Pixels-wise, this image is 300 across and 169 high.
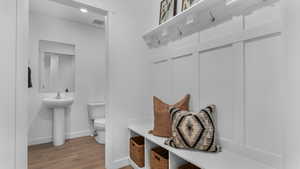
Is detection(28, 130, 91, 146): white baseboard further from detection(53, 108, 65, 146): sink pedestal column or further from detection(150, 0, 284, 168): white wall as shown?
detection(150, 0, 284, 168): white wall

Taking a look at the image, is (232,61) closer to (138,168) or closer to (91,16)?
(138,168)

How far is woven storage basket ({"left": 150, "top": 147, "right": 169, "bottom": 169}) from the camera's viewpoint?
4.75 feet

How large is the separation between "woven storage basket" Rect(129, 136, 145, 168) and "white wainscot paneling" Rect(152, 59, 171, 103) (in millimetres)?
667

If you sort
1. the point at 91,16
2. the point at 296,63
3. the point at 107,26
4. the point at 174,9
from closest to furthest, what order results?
the point at 296,63 < the point at 174,9 < the point at 107,26 < the point at 91,16

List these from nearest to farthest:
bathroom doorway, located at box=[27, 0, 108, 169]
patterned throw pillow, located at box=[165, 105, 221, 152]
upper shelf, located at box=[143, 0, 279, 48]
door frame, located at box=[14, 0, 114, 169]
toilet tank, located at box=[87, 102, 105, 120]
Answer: upper shelf, located at box=[143, 0, 279, 48]
patterned throw pillow, located at box=[165, 105, 221, 152]
door frame, located at box=[14, 0, 114, 169]
bathroom doorway, located at box=[27, 0, 108, 169]
toilet tank, located at box=[87, 102, 105, 120]

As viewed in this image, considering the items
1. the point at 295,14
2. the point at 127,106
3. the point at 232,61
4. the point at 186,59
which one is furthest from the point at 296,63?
the point at 127,106

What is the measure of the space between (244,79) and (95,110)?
2842 mm

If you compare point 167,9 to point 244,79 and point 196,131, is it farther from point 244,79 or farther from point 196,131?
point 196,131

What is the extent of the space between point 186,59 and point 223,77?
19.8 inches

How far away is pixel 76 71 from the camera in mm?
3211

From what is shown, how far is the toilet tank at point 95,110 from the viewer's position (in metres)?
3.15

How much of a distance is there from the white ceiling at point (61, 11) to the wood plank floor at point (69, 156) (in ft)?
7.67

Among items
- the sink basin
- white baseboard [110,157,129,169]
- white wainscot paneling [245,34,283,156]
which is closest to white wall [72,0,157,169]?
white baseboard [110,157,129,169]

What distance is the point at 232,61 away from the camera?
1.25 m
